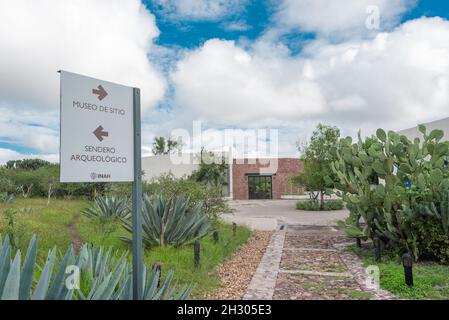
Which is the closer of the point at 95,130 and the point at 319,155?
the point at 95,130

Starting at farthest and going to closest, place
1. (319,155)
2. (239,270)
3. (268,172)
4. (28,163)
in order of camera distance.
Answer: (28,163), (268,172), (319,155), (239,270)

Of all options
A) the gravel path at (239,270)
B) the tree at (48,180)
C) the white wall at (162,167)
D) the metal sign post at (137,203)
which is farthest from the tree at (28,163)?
the metal sign post at (137,203)

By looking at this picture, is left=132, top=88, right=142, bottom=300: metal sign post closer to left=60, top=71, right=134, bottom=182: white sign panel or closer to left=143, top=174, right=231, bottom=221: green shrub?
left=60, top=71, right=134, bottom=182: white sign panel

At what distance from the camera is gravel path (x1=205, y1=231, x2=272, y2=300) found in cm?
453

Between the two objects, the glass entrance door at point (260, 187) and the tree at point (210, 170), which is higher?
the tree at point (210, 170)

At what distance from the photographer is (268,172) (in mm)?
32688

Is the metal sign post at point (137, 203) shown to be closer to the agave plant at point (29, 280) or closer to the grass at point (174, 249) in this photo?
the agave plant at point (29, 280)

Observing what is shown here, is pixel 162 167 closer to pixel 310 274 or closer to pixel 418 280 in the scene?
pixel 310 274

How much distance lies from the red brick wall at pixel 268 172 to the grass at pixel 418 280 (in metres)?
26.3

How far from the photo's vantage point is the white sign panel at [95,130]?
225 centimetres

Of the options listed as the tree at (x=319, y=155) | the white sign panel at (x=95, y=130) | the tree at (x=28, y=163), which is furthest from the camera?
the tree at (x=28, y=163)

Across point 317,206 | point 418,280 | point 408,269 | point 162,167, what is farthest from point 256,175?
point 408,269

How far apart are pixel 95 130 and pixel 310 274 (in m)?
4.38

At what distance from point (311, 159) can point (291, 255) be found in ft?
43.5
